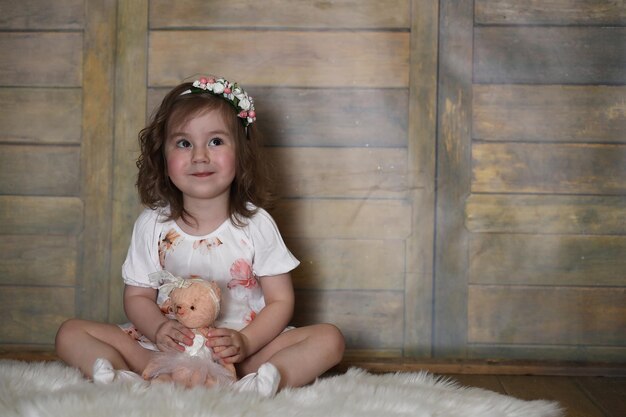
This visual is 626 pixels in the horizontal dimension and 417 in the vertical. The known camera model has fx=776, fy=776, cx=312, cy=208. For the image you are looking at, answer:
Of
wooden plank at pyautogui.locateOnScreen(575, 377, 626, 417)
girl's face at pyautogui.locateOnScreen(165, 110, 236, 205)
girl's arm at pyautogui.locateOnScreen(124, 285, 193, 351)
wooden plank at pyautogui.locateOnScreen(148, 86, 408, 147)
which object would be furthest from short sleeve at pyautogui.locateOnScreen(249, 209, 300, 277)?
wooden plank at pyautogui.locateOnScreen(575, 377, 626, 417)

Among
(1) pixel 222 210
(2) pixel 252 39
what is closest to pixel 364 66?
(2) pixel 252 39

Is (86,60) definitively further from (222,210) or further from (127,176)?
(222,210)

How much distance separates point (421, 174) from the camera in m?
1.87

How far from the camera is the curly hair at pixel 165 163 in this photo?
1.57 metres

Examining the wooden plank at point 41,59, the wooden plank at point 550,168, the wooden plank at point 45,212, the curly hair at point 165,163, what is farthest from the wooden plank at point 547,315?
the wooden plank at point 41,59

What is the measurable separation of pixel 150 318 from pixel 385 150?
27.8 inches

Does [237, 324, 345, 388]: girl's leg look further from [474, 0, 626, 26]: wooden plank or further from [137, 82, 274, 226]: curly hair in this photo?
[474, 0, 626, 26]: wooden plank

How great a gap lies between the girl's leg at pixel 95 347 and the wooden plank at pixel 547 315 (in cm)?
83

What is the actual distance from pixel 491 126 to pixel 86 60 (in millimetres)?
991

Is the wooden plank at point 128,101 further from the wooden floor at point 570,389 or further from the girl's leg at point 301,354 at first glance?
the wooden floor at point 570,389

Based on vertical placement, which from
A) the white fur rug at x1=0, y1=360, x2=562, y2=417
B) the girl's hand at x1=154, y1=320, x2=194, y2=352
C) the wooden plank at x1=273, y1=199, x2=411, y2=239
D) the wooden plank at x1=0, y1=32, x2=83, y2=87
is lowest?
the white fur rug at x1=0, y1=360, x2=562, y2=417

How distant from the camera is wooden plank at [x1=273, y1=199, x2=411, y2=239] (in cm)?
188

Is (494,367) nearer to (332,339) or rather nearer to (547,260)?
(547,260)

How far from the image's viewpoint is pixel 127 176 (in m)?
1.89
